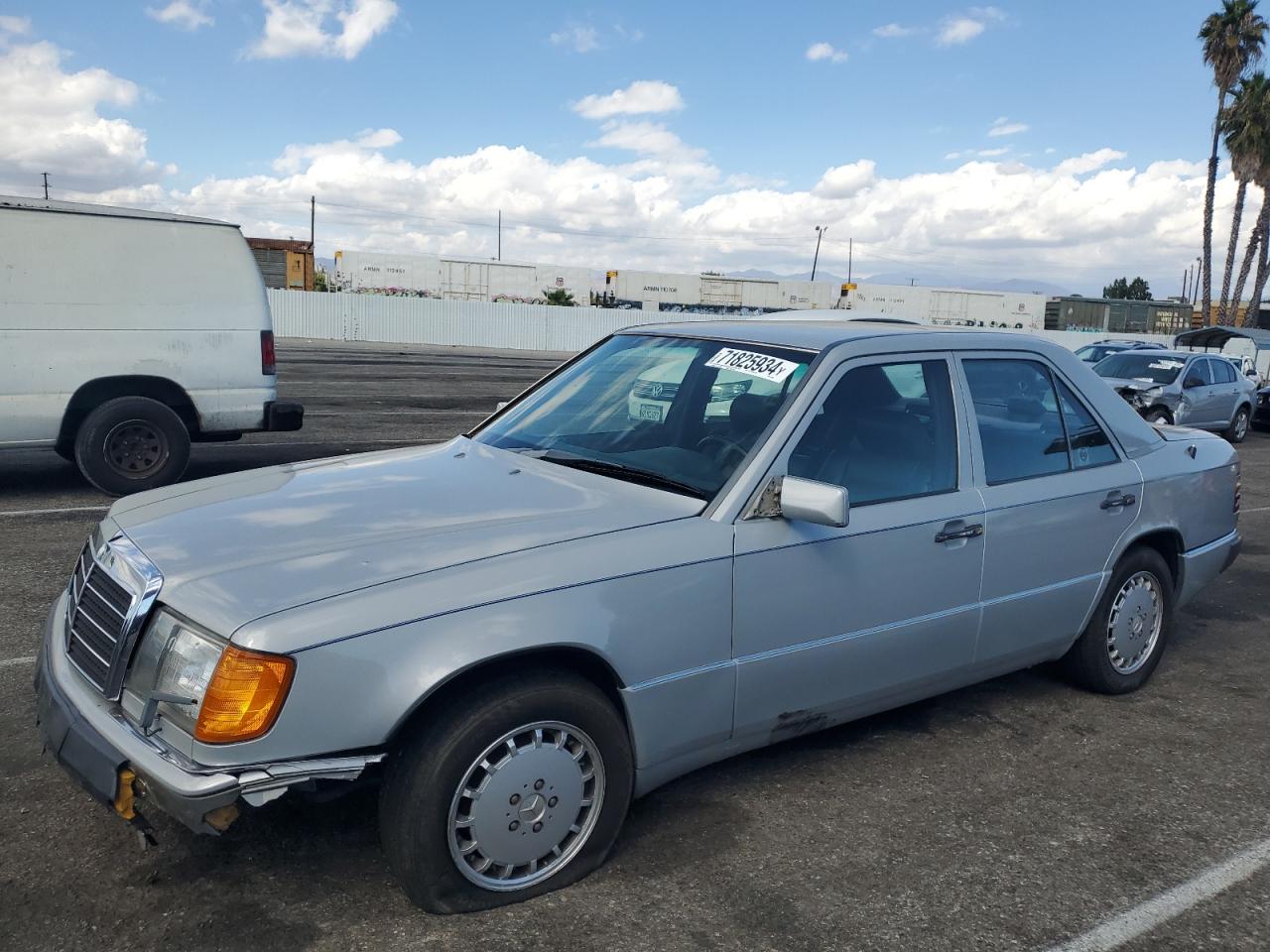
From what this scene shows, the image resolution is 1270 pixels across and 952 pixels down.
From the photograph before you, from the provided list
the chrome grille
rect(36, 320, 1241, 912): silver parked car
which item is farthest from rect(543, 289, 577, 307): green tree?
the chrome grille

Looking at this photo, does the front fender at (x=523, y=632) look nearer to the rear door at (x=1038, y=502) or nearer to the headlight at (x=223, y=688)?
the headlight at (x=223, y=688)

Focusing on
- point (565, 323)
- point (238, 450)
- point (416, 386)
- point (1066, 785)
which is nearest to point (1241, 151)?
point (565, 323)

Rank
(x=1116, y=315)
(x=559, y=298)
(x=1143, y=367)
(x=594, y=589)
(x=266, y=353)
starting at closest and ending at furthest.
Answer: (x=594, y=589)
(x=266, y=353)
(x=1143, y=367)
(x=559, y=298)
(x=1116, y=315)

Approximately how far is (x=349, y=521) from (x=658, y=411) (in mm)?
1288

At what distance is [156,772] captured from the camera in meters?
2.48

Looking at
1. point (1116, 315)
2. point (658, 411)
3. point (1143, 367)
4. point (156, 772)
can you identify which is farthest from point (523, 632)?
point (1116, 315)

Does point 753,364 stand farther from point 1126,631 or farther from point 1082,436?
point 1126,631

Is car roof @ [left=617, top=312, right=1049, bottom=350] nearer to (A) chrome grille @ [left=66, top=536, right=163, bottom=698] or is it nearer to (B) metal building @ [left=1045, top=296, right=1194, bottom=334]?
(A) chrome grille @ [left=66, top=536, right=163, bottom=698]

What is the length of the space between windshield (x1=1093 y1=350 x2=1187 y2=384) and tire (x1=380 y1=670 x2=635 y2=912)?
16020mm

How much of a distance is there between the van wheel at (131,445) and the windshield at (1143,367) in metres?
14.0

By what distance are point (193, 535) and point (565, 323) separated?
3885 centimetres

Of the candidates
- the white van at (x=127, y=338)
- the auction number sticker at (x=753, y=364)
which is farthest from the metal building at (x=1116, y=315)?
the auction number sticker at (x=753, y=364)

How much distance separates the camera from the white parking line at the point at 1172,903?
2.85m

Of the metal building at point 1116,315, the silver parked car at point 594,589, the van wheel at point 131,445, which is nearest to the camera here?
the silver parked car at point 594,589
